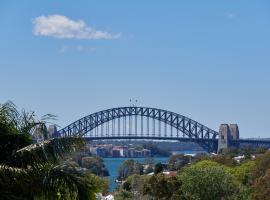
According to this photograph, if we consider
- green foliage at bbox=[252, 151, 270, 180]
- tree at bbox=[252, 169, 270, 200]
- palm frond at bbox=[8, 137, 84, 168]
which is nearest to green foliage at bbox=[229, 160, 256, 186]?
green foliage at bbox=[252, 151, 270, 180]

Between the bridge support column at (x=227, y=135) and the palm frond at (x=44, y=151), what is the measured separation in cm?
12984

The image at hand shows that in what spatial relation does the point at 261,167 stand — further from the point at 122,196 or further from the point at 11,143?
the point at 11,143

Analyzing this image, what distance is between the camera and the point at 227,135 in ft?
468

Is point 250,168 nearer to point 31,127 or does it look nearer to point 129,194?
point 129,194

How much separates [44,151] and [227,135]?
136 m

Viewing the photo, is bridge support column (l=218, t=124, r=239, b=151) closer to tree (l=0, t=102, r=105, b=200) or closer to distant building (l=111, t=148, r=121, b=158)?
Answer: distant building (l=111, t=148, r=121, b=158)

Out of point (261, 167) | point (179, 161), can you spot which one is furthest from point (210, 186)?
point (179, 161)

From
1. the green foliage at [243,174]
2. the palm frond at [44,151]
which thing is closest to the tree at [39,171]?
the palm frond at [44,151]

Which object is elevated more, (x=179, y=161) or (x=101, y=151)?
(x=101, y=151)

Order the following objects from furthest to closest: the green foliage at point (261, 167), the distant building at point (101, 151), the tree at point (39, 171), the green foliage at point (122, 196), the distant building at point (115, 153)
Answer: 1. the distant building at point (115, 153)
2. the distant building at point (101, 151)
3. the green foliage at point (261, 167)
4. the green foliage at point (122, 196)
5. the tree at point (39, 171)

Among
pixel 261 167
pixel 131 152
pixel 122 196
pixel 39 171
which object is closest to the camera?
pixel 39 171

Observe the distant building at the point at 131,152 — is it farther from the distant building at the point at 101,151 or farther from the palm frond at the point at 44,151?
the palm frond at the point at 44,151

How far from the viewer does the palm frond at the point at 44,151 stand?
335 inches

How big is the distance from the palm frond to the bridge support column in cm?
12984
